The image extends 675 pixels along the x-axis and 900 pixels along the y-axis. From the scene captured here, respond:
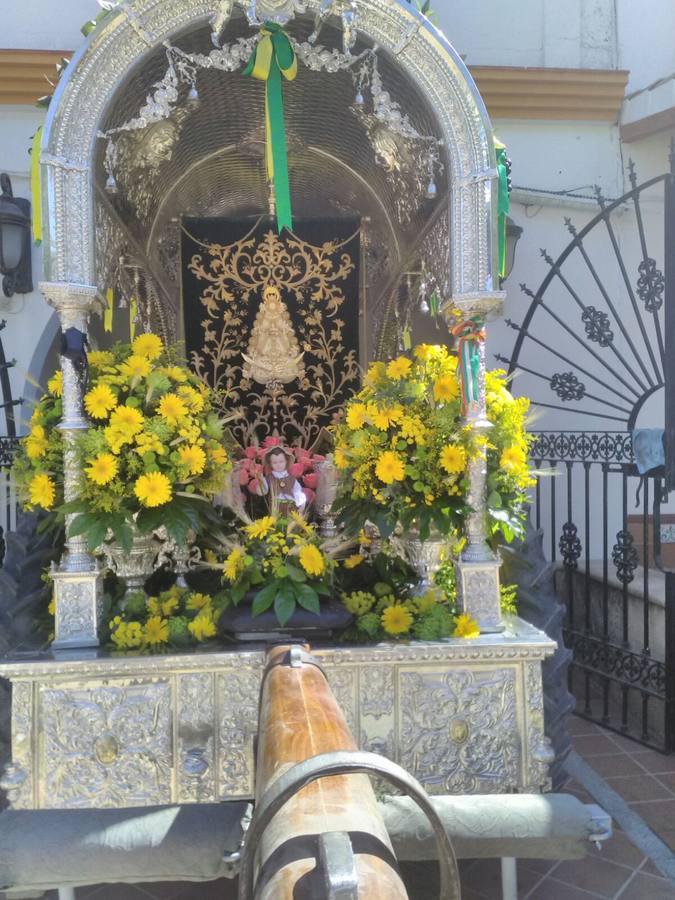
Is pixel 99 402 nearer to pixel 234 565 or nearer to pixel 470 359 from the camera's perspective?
pixel 234 565

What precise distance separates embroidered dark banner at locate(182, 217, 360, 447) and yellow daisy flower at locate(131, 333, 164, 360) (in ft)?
5.67

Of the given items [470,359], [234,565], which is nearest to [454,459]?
[470,359]

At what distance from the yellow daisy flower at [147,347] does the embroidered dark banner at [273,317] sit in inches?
68.1

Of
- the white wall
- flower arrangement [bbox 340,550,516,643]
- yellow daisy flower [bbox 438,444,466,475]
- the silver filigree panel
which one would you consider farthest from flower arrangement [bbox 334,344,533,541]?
the white wall

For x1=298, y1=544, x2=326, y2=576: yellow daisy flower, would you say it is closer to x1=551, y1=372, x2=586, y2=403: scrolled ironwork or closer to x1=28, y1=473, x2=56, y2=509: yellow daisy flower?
x1=28, y1=473, x2=56, y2=509: yellow daisy flower

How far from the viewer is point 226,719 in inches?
124

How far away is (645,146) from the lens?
663cm

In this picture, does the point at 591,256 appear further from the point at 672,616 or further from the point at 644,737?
the point at 644,737

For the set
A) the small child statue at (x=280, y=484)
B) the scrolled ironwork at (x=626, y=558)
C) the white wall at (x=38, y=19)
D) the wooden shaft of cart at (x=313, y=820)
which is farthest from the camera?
the white wall at (x=38, y=19)

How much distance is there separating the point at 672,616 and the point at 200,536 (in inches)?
115

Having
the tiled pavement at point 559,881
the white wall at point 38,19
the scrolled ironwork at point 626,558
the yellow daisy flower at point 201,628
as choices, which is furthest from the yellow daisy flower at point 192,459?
the white wall at point 38,19

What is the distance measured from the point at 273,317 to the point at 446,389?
2.33 m

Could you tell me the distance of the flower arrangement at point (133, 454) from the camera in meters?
3.30

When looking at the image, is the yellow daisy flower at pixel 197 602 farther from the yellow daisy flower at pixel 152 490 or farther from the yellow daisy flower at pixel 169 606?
the yellow daisy flower at pixel 152 490
